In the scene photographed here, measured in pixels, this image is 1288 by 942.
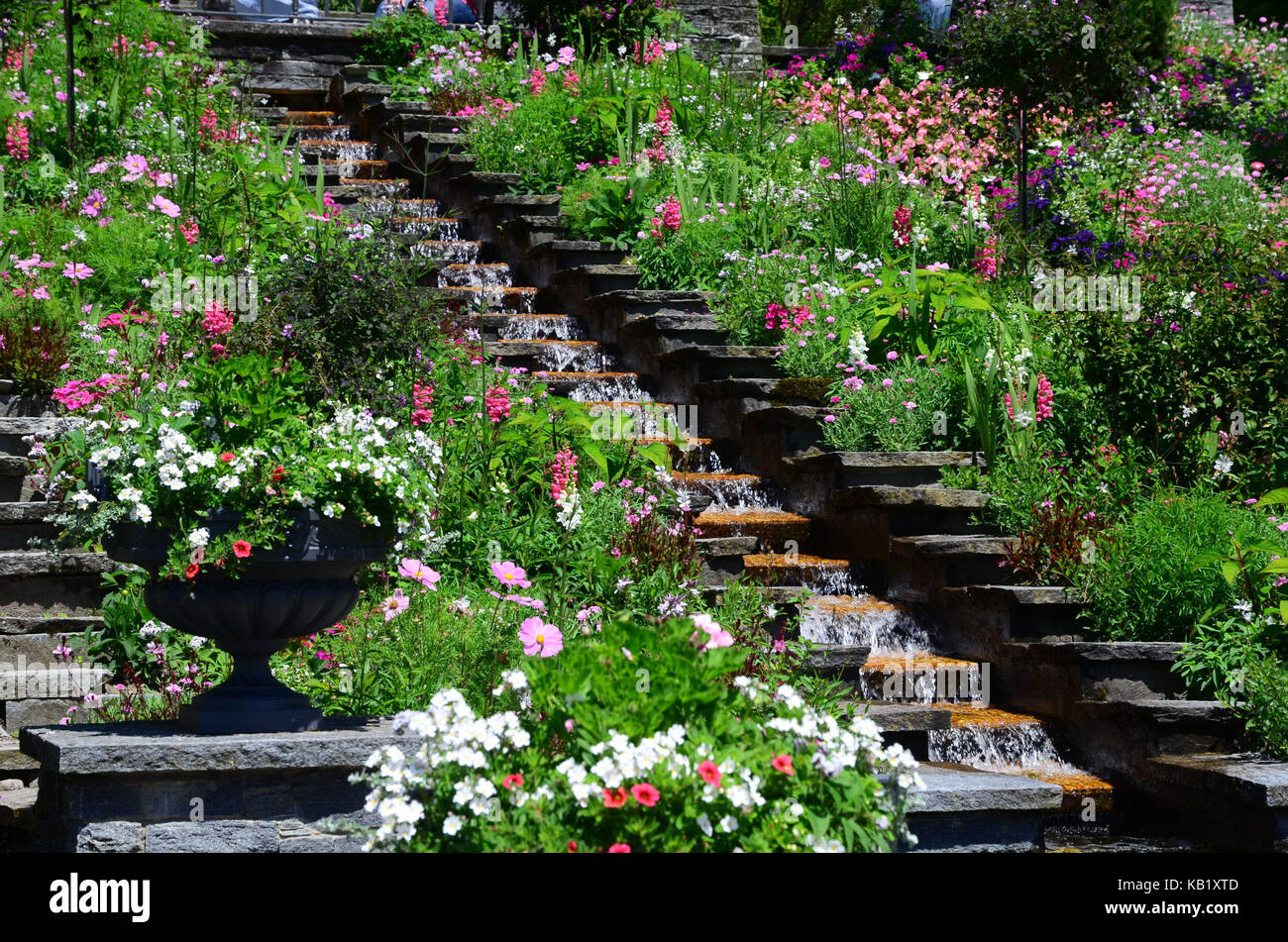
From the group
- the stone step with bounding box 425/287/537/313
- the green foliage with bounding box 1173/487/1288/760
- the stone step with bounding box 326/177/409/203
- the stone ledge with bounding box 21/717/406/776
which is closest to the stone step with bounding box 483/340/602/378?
the stone step with bounding box 425/287/537/313

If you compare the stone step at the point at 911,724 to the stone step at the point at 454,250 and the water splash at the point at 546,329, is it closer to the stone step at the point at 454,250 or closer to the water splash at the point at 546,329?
the water splash at the point at 546,329

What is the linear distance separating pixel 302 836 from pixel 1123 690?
3656 millimetres

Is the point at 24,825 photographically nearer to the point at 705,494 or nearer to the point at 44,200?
the point at 705,494

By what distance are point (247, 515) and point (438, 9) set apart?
10363mm

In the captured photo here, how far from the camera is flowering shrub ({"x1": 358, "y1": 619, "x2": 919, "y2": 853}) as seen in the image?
3.01 meters

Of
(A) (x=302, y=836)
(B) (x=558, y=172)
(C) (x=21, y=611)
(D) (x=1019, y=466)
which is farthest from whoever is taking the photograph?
(B) (x=558, y=172)

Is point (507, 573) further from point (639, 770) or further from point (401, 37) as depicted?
point (401, 37)

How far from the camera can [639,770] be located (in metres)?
2.97

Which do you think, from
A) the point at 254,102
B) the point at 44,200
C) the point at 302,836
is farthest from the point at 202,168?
the point at 302,836

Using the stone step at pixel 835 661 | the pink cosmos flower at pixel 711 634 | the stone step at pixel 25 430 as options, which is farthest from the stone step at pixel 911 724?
the stone step at pixel 25 430

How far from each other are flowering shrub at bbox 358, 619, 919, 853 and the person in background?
11.2 metres

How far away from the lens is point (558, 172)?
34.5 feet

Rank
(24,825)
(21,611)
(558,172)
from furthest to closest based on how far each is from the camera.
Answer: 1. (558,172)
2. (21,611)
3. (24,825)

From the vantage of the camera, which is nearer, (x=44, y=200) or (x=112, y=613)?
(x=112, y=613)
